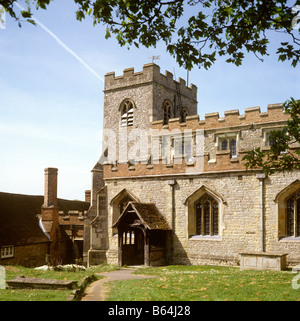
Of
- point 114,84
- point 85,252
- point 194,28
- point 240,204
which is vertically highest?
point 114,84

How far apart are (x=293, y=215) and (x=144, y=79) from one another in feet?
50.4

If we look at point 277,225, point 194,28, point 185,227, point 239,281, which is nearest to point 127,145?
point 185,227

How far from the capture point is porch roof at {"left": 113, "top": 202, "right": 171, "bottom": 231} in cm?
1938

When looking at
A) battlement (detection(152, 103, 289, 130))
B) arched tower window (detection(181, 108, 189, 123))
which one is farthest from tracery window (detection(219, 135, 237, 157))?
arched tower window (detection(181, 108, 189, 123))

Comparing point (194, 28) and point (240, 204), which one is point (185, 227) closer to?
point (240, 204)

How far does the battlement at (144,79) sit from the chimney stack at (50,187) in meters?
7.78

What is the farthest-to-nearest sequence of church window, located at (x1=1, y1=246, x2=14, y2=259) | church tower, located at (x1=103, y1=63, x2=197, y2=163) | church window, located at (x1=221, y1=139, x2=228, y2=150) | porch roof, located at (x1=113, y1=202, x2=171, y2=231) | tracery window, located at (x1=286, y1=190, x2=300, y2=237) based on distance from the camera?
church tower, located at (x1=103, y1=63, x2=197, y2=163), church window, located at (x1=221, y1=139, x2=228, y2=150), church window, located at (x1=1, y1=246, x2=14, y2=259), porch roof, located at (x1=113, y1=202, x2=171, y2=231), tracery window, located at (x1=286, y1=190, x2=300, y2=237)

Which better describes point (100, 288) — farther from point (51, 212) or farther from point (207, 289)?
point (51, 212)

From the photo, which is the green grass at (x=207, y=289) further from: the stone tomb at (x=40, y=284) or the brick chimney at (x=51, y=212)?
the brick chimney at (x=51, y=212)

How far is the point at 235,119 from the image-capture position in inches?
877

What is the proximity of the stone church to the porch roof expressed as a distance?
0.05 meters

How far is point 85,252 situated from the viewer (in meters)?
24.5

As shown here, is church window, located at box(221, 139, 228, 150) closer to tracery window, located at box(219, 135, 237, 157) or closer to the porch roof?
tracery window, located at box(219, 135, 237, 157)
